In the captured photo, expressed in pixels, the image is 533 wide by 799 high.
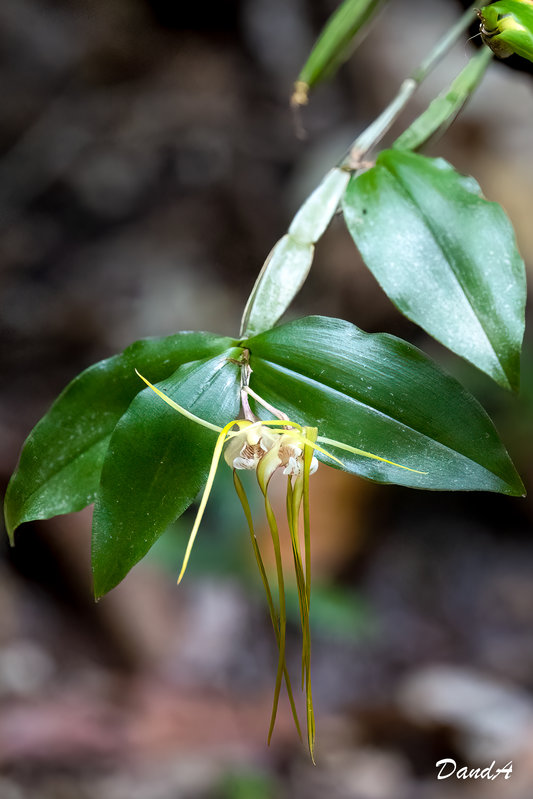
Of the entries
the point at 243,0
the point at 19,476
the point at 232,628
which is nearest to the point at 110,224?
the point at 243,0

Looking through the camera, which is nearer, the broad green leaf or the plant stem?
the broad green leaf

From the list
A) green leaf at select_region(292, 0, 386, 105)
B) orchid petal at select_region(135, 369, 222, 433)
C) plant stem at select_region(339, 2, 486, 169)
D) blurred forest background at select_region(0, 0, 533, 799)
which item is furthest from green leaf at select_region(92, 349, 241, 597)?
blurred forest background at select_region(0, 0, 533, 799)
